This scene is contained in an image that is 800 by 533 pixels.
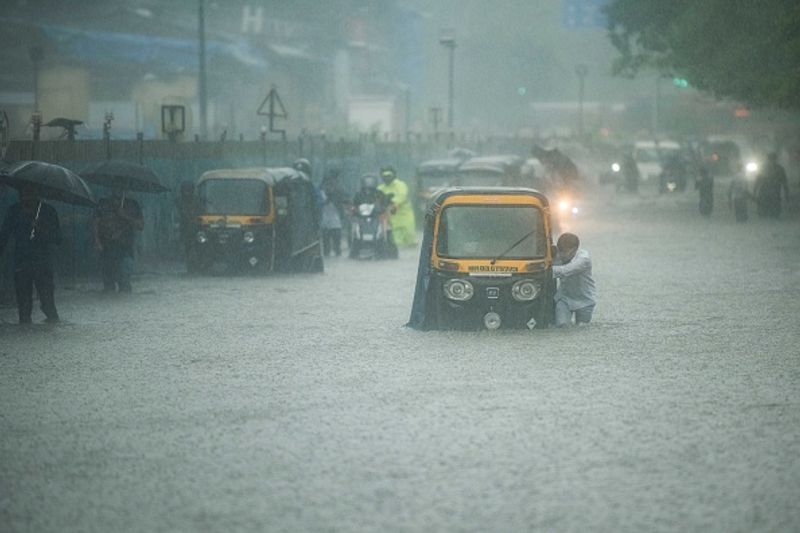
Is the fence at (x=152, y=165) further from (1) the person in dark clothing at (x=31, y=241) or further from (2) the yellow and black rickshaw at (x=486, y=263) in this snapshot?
(2) the yellow and black rickshaw at (x=486, y=263)

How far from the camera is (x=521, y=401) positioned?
11.4 metres

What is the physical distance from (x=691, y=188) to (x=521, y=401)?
5485 cm

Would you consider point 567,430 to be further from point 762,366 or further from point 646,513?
point 762,366

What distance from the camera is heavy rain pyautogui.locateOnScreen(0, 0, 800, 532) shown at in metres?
8.23

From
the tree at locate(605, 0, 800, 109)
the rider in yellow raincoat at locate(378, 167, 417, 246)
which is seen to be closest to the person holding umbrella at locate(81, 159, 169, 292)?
the rider in yellow raincoat at locate(378, 167, 417, 246)

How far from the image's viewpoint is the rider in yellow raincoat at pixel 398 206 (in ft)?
97.9

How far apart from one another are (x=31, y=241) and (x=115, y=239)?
14.1 feet

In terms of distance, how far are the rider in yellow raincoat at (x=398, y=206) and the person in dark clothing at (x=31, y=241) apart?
1267 cm

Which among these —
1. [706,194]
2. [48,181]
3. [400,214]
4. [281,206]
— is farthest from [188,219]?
[706,194]

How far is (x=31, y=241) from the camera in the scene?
17.2 metres

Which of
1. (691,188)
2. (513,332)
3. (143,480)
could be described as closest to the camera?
(143,480)

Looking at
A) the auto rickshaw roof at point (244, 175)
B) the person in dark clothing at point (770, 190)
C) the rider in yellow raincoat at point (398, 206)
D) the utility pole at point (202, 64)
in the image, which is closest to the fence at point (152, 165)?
the auto rickshaw roof at point (244, 175)

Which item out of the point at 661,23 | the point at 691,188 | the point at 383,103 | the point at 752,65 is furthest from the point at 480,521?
the point at 383,103

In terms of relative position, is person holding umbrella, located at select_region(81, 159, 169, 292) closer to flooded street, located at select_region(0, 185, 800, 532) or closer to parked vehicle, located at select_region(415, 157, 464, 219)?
flooded street, located at select_region(0, 185, 800, 532)
